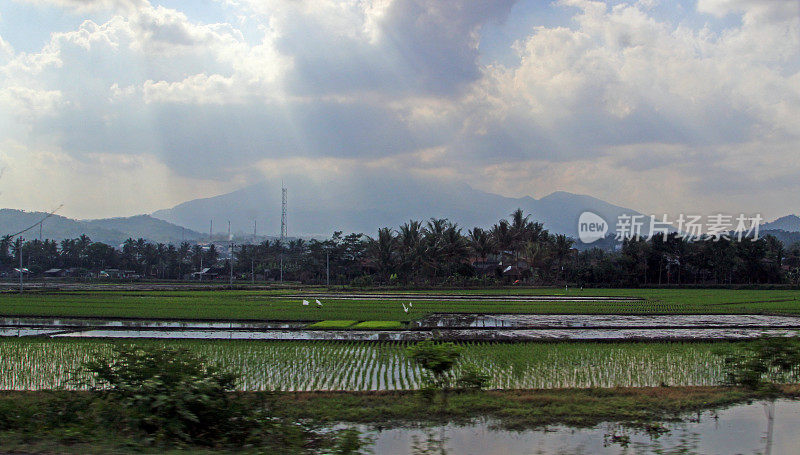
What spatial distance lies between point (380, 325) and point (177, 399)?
45.5 feet

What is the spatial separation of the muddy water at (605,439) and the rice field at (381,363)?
8.41 feet

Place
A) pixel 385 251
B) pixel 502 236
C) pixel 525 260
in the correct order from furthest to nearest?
pixel 502 236
pixel 525 260
pixel 385 251

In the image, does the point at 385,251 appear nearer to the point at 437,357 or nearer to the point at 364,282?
the point at 364,282

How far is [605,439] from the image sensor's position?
238 inches

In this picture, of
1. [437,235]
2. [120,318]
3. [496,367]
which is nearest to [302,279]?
[437,235]

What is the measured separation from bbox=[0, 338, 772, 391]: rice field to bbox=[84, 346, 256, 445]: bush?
2.61 m

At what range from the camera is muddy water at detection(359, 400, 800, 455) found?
18.7 ft

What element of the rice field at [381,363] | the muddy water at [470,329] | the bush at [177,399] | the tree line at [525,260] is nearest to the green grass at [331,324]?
the muddy water at [470,329]

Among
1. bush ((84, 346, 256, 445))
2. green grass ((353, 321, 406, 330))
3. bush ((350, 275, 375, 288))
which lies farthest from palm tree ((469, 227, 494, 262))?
bush ((84, 346, 256, 445))

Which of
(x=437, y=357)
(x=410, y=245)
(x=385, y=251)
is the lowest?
(x=437, y=357)

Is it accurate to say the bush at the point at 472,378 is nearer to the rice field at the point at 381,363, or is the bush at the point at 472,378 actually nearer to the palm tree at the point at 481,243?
the rice field at the point at 381,363

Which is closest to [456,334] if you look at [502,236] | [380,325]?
[380,325]

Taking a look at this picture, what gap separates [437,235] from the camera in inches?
2148

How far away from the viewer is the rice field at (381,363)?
9.86 metres
